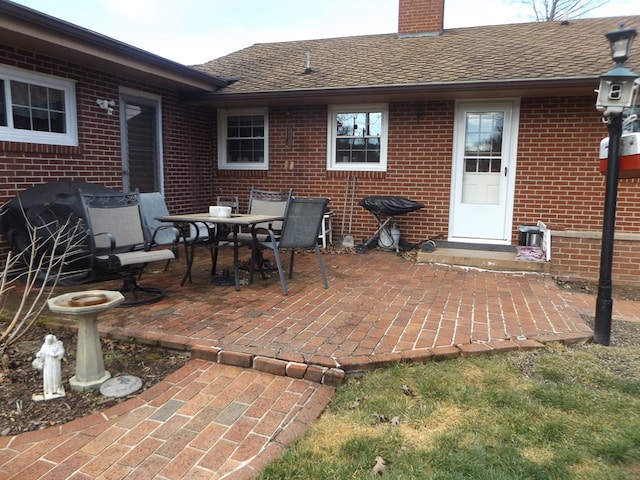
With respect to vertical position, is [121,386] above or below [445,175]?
below

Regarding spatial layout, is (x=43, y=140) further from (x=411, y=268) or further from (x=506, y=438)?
(x=506, y=438)

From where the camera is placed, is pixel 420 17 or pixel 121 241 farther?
pixel 420 17

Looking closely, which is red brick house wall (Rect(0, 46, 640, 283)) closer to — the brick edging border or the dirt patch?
the dirt patch

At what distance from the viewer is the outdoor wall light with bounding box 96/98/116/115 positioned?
595cm

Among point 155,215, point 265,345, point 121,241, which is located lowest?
point 265,345

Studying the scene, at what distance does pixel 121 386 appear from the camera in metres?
2.60

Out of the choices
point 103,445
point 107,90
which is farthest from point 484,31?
point 103,445

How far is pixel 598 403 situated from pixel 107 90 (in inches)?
255

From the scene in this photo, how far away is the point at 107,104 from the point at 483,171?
5615mm

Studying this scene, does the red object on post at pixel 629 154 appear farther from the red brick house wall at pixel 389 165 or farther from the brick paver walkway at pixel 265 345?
the red brick house wall at pixel 389 165

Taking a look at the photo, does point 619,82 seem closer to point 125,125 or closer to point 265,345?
point 265,345

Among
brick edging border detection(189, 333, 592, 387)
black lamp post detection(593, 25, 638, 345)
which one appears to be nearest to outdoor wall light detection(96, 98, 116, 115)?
brick edging border detection(189, 333, 592, 387)

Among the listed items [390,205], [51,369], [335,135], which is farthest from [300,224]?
[335,135]

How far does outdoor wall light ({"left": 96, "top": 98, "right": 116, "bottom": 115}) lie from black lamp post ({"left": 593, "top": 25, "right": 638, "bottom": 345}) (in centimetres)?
575
